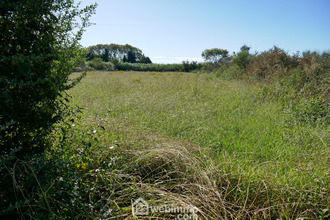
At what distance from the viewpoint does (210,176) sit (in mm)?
2326

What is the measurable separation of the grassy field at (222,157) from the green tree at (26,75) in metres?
0.76

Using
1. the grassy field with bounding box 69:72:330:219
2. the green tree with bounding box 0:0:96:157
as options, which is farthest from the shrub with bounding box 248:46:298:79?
A: the green tree with bounding box 0:0:96:157

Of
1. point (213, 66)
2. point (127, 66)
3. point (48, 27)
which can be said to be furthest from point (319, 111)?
point (127, 66)

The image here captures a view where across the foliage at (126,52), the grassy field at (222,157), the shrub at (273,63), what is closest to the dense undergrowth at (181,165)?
the grassy field at (222,157)

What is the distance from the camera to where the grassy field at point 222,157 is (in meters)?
2.04

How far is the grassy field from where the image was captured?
204 cm

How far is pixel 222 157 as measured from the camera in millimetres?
3057

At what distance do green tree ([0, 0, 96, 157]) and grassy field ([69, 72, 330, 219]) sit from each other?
0.76 metres

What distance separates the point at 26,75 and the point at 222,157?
254cm

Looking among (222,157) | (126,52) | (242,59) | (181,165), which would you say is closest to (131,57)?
(126,52)

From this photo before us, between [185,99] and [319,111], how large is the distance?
3.50 m

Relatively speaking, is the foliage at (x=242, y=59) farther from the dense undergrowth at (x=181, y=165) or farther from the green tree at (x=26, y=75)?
the green tree at (x=26, y=75)

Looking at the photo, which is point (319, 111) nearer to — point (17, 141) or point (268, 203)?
point (268, 203)

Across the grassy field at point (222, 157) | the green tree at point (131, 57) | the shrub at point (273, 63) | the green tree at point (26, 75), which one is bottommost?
the grassy field at point (222, 157)
